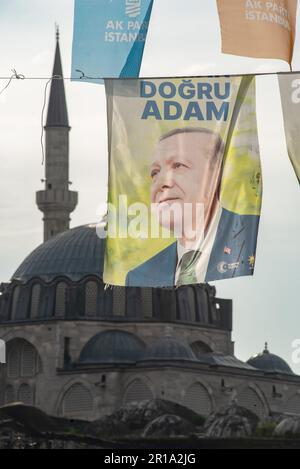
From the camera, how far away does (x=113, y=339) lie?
118438mm

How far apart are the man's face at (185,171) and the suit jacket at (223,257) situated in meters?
0.47

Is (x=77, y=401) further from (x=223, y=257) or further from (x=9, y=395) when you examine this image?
(x=223, y=257)

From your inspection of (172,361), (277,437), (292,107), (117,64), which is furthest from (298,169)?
(172,361)

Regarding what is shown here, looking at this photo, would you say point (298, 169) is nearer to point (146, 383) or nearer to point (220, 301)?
point (146, 383)

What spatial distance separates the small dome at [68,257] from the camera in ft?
390

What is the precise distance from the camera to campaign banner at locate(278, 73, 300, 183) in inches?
1259

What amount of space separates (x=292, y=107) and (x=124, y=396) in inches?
3269

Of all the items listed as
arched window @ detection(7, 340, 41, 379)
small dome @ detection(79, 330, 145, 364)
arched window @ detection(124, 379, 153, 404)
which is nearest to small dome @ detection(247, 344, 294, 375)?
small dome @ detection(79, 330, 145, 364)

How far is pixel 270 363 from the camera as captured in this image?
12269 centimetres

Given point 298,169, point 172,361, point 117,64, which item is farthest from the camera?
point 172,361

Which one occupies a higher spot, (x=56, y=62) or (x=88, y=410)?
(x=56, y=62)

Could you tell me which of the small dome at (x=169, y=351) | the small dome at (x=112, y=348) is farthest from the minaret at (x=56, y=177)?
the small dome at (x=169, y=351)

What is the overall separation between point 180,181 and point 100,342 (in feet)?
284

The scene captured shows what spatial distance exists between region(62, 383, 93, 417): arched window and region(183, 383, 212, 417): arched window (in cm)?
582
